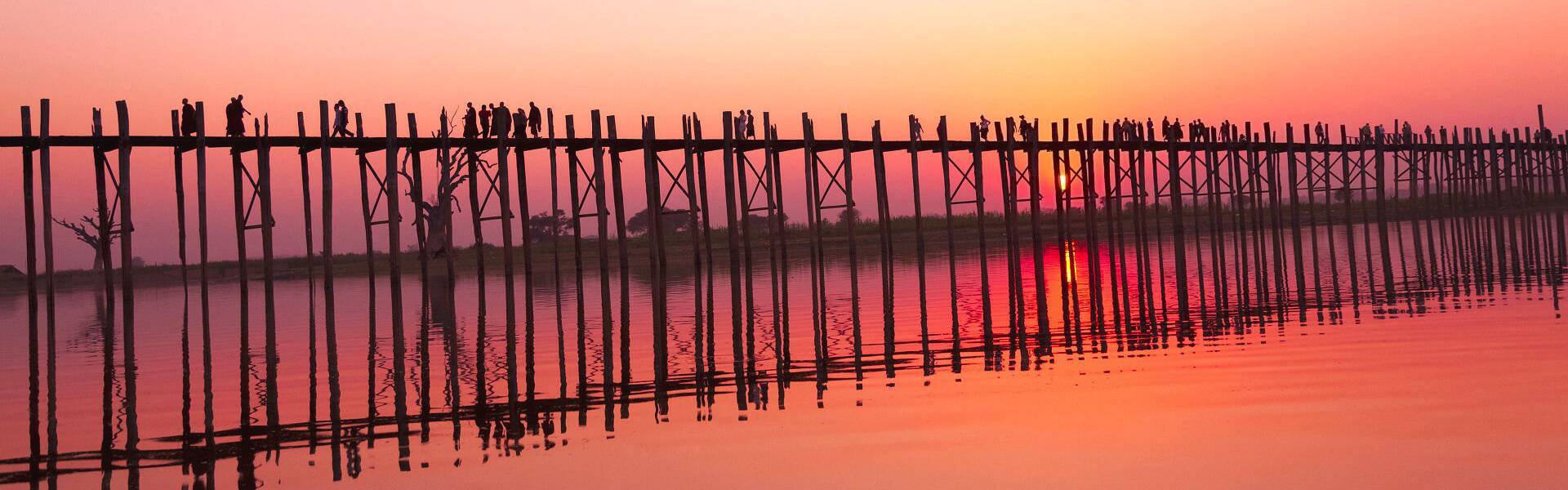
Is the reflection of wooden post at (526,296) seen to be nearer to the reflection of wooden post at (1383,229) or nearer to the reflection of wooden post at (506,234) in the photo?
the reflection of wooden post at (506,234)

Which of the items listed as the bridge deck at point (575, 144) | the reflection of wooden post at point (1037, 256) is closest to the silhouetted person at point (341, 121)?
the bridge deck at point (575, 144)

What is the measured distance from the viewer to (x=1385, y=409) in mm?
6895

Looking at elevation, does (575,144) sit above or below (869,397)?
above

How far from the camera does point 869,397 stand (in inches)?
323

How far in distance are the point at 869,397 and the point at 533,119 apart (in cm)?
2017

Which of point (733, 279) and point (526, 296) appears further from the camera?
point (733, 279)

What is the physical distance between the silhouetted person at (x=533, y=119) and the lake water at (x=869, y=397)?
1067 cm

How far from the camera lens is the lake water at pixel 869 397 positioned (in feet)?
19.7

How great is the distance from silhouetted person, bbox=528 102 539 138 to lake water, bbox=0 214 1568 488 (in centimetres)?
1067

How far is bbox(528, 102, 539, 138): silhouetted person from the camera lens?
27.4 metres

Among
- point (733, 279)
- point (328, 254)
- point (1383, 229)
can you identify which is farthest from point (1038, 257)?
point (1383, 229)

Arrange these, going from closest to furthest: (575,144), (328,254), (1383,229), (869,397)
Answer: (869,397)
(328,254)
(575,144)
(1383,229)

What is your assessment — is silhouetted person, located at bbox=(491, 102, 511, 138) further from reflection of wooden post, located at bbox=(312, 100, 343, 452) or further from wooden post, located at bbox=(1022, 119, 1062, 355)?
wooden post, located at bbox=(1022, 119, 1062, 355)

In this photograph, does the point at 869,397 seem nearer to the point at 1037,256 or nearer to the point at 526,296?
the point at 526,296
